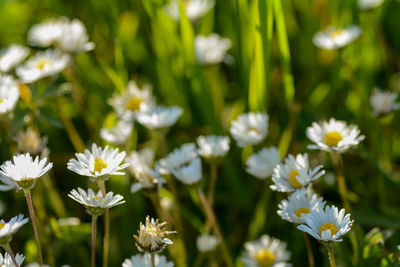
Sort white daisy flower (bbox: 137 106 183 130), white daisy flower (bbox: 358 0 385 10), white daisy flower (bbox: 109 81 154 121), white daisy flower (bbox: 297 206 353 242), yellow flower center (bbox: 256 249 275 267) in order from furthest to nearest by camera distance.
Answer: white daisy flower (bbox: 358 0 385 10) < white daisy flower (bbox: 109 81 154 121) < white daisy flower (bbox: 137 106 183 130) < yellow flower center (bbox: 256 249 275 267) < white daisy flower (bbox: 297 206 353 242)

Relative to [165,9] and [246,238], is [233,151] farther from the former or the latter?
[165,9]

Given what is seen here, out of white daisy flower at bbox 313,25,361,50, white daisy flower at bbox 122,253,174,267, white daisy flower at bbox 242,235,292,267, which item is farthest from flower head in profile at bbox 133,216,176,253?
white daisy flower at bbox 313,25,361,50

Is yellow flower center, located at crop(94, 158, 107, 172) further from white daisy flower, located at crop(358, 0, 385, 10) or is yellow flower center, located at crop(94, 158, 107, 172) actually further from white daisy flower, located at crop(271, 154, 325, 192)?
white daisy flower, located at crop(358, 0, 385, 10)

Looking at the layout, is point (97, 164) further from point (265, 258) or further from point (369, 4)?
point (369, 4)

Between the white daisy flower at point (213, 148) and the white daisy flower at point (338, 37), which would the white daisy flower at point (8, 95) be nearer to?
the white daisy flower at point (213, 148)

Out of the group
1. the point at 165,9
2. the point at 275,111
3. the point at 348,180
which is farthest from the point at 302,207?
the point at 165,9

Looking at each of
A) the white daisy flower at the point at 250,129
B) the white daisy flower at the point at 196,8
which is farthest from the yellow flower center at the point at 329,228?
the white daisy flower at the point at 196,8
